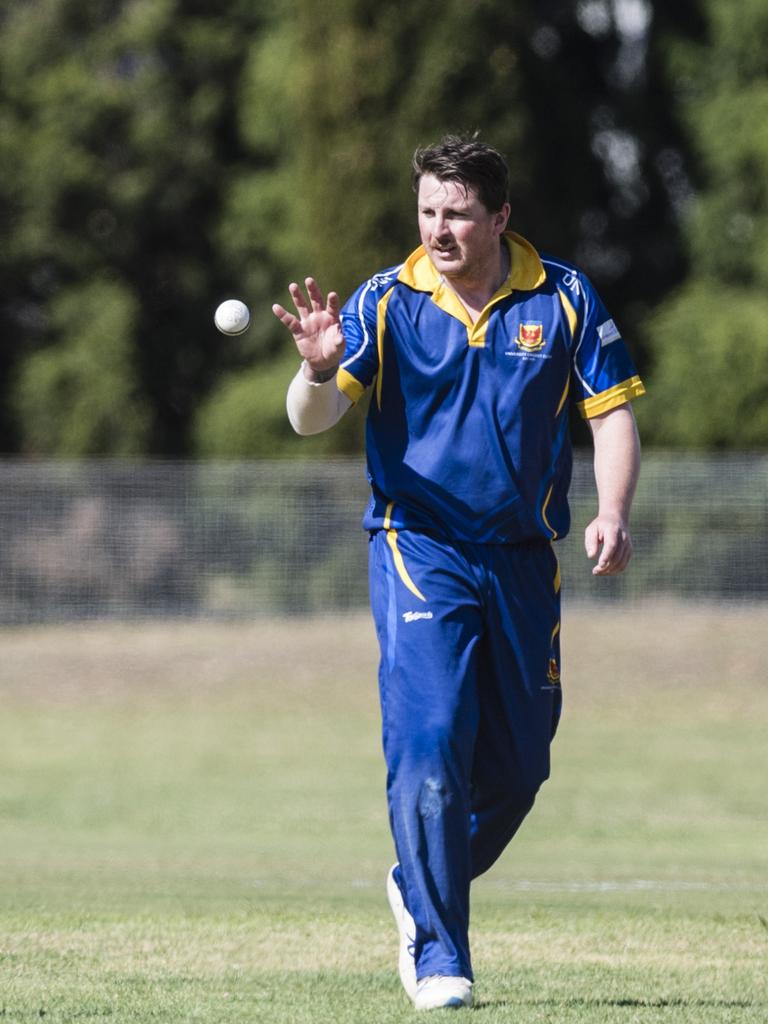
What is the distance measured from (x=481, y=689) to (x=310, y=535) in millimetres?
15432

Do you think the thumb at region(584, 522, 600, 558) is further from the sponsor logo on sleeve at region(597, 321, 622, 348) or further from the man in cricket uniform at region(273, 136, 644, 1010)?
the sponsor logo on sleeve at region(597, 321, 622, 348)

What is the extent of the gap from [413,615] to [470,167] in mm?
1194

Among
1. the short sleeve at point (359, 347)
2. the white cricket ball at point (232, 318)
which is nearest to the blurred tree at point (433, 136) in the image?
the white cricket ball at point (232, 318)

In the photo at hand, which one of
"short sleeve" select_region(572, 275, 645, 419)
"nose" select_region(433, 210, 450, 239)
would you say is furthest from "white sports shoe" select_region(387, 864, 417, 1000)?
"nose" select_region(433, 210, 450, 239)

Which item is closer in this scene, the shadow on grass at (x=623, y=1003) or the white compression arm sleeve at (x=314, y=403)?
the shadow on grass at (x=623, y=1003)

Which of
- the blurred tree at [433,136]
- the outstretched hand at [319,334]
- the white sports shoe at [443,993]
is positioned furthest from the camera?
the blurred tree at [433,136]

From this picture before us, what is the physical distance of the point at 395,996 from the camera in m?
5.01

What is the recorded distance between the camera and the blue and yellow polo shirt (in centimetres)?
495

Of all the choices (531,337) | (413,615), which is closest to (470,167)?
(531,337)

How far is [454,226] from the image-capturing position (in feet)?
16.4

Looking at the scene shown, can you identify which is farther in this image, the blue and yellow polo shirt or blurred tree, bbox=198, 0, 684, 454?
blurred tree, bbox=198, 0, 684, 454

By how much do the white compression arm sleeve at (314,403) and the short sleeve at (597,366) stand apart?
64 cm

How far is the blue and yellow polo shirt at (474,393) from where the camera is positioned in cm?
495

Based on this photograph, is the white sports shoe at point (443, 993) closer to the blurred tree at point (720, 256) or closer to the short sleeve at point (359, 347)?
the short sleeve at point (359, 347)
